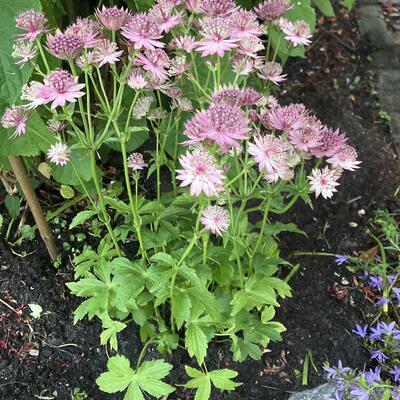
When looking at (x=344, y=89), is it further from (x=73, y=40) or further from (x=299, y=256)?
(x=73, y=40)

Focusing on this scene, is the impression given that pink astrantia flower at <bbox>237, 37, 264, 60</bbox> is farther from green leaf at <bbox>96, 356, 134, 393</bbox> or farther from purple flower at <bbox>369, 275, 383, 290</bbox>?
purple flower at <bbox>369, 275, 383, 290</bbox>

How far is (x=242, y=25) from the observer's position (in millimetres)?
1096

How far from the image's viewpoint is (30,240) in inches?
66.7

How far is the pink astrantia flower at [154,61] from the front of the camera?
1.08 metres

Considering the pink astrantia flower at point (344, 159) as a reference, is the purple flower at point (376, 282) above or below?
below

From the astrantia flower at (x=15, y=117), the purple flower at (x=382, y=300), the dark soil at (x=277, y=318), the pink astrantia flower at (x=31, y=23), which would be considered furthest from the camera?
the purple flower at (x=382, y=300)

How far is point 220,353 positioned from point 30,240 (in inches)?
25.0

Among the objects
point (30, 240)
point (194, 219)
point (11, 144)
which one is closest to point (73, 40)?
point (11, 144)

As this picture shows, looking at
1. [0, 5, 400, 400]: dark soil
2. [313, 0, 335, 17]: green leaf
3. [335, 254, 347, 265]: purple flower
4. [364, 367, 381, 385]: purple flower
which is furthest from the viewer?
[313, 0, 335, 17]: green leaf

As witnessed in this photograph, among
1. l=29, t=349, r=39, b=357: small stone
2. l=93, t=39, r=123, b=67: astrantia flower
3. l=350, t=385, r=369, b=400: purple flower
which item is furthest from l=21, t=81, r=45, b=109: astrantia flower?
l=350, t=385, r=369, b=400: purple flower

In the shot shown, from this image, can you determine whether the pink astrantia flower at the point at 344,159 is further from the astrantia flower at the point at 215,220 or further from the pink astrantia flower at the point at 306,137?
the astrantia flower at the point at 215,220

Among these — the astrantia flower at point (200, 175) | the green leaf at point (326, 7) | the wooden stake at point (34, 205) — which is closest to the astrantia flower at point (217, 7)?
the astrantia flower at point (200, 175)

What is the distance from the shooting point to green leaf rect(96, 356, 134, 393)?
130 cm

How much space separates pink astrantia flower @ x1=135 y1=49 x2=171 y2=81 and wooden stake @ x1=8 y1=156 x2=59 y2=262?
0.48 metres
